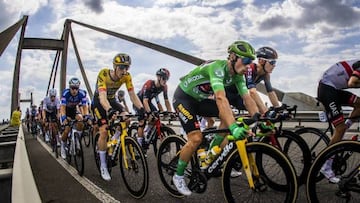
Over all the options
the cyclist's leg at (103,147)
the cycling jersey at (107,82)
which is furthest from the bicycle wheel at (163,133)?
the cyclist's leg at (103,147)

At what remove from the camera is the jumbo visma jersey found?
391cm

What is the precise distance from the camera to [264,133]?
3.88 metres

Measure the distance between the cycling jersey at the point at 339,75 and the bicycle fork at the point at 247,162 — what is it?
1.80 m

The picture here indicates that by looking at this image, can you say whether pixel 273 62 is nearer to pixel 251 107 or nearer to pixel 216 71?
pixel 251 107

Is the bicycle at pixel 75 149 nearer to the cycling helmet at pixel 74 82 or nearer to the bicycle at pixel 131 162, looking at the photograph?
the cycling helmet at pixel 74 82

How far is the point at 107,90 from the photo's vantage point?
654 centimetres

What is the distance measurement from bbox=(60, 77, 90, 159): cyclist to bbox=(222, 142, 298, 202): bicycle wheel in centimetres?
526

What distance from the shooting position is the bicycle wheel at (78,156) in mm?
6443

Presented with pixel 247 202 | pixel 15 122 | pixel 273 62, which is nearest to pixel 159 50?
pixel 15 122

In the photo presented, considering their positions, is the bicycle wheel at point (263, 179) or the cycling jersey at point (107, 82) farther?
the cycling jersey at point (107, 82)

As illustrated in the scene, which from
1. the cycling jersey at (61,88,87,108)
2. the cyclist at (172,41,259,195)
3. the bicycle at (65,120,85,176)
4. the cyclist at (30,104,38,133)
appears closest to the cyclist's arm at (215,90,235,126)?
the cyclist at (172,41,259,195)

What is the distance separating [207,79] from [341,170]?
72.2 inches

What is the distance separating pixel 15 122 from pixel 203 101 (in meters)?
20.7

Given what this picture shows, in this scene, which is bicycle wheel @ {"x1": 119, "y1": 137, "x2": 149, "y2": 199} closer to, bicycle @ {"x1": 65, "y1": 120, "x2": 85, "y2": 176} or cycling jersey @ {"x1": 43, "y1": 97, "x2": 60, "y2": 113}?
bicycle @ {"x1": 65, "y1": 120, "x2": 85, "y2": 176}
